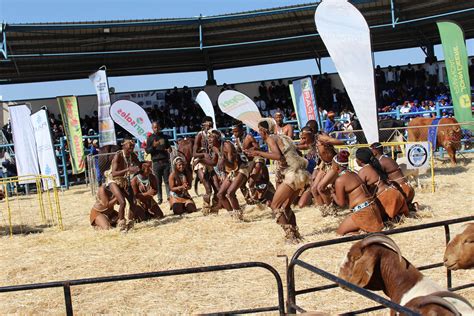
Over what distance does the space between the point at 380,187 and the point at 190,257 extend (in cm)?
294

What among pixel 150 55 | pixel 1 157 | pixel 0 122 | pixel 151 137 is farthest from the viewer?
pixel 150 55

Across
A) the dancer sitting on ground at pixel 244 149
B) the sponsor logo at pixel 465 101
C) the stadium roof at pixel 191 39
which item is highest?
the stadium roof at pixel 191 39

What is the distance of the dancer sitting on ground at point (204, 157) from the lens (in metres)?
10.7

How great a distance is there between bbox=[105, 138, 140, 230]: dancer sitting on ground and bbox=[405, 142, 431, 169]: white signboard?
541 cm

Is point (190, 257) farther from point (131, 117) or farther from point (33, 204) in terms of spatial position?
point (33, 204)

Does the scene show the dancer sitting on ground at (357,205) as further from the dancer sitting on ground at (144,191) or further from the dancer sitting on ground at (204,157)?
the dancer sitting on ground at (144,191)

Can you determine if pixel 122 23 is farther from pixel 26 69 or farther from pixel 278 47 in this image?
pixel 278 47

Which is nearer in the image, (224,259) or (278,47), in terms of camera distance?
(224,259)

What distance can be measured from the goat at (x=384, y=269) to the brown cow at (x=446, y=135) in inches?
434

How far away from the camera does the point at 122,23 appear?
2362cm

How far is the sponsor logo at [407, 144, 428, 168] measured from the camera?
11141mm

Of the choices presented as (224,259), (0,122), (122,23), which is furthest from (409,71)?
(224,259)

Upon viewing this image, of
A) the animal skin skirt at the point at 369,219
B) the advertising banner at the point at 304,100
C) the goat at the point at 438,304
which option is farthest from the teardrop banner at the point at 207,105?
the goat at the point at 438,304

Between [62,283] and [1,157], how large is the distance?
18.9 meters
